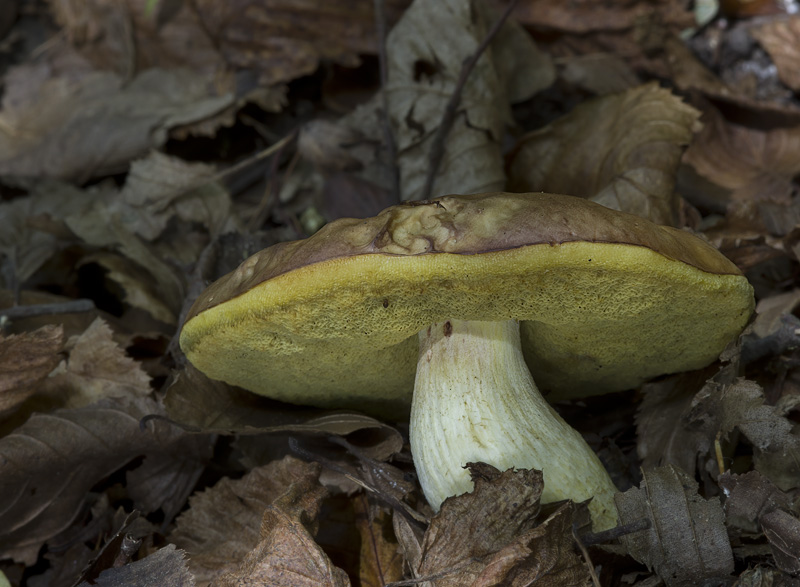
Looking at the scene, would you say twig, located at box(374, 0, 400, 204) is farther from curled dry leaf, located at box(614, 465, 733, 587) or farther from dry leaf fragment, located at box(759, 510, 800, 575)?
dry leaf fragment, located at box(759, 510, 800, 575)

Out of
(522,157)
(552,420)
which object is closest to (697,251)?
(552,420)

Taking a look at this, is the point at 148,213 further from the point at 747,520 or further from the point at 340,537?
the point at 747,520

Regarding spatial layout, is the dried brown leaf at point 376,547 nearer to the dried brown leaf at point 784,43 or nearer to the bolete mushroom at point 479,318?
the bolete mushroom at point 479,318

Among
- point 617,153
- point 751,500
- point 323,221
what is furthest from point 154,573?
point 617,153

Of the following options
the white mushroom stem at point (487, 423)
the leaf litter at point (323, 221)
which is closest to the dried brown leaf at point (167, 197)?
the leaf litter at point (323, 221)

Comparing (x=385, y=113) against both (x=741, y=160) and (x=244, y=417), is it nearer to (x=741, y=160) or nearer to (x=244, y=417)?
(x=244, y=417)

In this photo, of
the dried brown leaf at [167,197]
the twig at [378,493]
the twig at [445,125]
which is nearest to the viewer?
the twig at [378,493]
